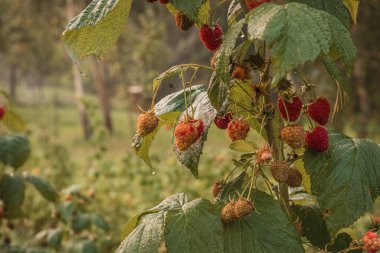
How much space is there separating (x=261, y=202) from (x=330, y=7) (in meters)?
0.38

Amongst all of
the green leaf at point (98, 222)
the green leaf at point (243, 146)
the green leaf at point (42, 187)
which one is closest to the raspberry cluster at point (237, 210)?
the green leaf at point (243, 146)

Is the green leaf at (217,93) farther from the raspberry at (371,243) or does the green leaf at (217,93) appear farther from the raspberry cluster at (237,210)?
the raspberry at (371,243)

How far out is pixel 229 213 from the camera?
3.24 ft

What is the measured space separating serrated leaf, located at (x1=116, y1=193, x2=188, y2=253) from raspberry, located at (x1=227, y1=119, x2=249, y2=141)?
18 centimetres

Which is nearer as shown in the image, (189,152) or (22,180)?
(189,152)

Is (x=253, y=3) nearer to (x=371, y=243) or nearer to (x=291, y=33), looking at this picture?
(x=291, y=33)

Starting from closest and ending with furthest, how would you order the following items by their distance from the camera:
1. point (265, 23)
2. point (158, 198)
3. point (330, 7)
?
point (265, 23) → point (330, 7) → point (158, 198)

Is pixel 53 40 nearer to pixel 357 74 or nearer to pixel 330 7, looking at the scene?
pixel 357 74

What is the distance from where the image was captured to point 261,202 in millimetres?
1062

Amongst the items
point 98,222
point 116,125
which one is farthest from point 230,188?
point 116,125

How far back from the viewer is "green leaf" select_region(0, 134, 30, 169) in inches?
97.7

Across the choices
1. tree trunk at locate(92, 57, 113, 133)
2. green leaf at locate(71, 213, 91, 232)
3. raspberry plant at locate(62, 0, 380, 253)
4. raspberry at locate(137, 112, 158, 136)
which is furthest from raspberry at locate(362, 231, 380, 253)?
tree trunk at locate(92, 57, 113, 133)

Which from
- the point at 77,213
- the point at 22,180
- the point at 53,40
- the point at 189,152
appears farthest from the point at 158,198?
the point at 53,40

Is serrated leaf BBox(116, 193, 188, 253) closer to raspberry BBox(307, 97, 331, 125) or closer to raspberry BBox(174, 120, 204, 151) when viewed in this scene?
raspberry BBox(174, 120, 204, 151)
